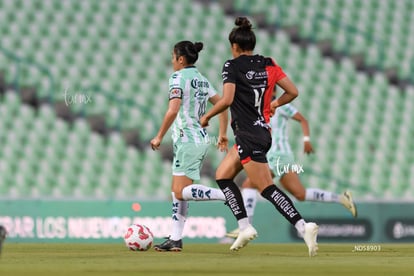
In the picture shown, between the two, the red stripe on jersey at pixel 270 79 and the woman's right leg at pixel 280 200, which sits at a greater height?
the red stripe on jersey at pixel 270 79

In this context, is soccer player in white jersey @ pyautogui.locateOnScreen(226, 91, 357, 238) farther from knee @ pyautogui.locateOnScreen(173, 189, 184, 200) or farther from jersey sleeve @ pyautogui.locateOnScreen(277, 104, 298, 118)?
knee @ pyautogui.locateOnScreen(173, 189, 184, 200)

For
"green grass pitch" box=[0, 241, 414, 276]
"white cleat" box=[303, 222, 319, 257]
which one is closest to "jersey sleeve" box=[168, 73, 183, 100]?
"green grass pitch" box=[0, 241, 414, 276]

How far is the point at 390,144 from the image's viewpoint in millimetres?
19188

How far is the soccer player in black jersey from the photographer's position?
9234mm

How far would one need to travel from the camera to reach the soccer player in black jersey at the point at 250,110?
9234 mm

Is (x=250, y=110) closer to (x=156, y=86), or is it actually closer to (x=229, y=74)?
(x=229, y=74)

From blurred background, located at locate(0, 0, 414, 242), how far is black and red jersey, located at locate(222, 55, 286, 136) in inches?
238

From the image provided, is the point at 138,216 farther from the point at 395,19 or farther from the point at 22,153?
the point at 395,19

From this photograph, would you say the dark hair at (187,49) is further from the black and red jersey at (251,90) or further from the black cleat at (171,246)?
the black cleat at (171,246)

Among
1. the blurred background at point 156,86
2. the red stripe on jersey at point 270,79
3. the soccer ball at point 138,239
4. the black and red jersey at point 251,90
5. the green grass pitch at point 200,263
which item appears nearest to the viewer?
the green grass pitch at point 200,263

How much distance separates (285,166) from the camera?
516 inches

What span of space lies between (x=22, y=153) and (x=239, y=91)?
7.66m

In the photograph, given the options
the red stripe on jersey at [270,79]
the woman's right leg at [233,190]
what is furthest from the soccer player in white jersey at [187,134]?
the red stripe on jersey at [270,79]

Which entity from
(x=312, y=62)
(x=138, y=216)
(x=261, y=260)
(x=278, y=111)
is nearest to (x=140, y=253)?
(x=261, y=260)
